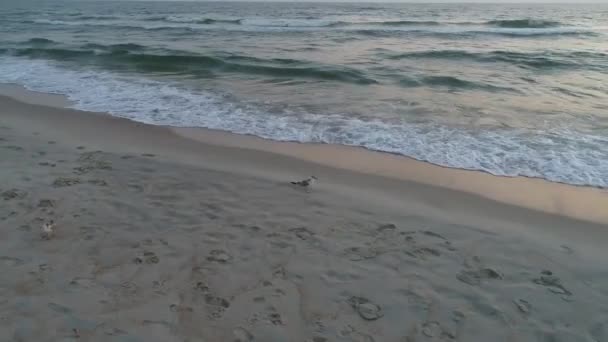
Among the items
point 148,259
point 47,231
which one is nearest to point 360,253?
point 148,259

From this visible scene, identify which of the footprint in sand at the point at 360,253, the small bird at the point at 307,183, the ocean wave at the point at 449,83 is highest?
the ocean wave at the point at 449,83

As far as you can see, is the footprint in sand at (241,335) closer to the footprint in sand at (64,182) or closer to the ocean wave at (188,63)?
the footprint in sand at (64,182)

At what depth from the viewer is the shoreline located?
5035 millimetres

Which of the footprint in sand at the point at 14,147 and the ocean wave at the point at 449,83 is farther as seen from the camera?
the ocean wave at the point at 449,83

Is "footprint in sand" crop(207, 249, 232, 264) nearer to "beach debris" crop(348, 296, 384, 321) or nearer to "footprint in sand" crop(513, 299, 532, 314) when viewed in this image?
"beach debris" crop(348, 296, 384, 321)

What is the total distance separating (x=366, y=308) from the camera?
322 centimetres

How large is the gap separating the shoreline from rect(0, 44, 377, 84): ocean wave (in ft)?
19.9

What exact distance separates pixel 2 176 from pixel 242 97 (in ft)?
18.8

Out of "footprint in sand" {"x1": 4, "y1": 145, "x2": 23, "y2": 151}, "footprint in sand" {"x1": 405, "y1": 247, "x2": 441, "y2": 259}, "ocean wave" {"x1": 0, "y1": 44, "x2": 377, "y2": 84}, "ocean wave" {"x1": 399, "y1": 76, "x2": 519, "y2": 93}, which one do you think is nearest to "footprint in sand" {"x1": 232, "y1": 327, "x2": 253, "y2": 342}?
"footprint in sand" {"x1": 405, "y1": 247, "x2": 441, "y2": 259}

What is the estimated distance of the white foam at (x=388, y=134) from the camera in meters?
6.12

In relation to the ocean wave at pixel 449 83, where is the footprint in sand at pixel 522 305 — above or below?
below


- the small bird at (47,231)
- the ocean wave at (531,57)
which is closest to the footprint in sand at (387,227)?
the small bird at (47,231)

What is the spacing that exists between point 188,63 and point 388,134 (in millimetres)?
10441

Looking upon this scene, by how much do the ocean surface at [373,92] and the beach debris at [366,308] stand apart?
3585mm
